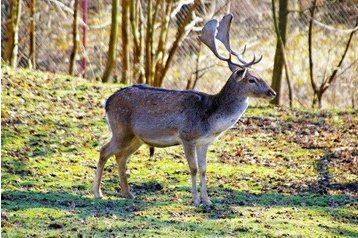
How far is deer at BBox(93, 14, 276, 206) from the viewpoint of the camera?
29.0 ft

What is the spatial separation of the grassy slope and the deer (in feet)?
1.25

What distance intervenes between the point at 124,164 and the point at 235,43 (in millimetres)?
9931

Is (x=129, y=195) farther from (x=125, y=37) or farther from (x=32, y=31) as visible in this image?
(x=32, y=31)

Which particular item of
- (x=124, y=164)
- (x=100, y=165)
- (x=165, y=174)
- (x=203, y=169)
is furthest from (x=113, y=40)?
(x=203, y=169)

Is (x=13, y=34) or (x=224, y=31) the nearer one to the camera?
(x=224, y=31)

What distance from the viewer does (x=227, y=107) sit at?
893cm

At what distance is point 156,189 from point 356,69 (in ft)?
27.8

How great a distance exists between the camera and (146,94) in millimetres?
9148

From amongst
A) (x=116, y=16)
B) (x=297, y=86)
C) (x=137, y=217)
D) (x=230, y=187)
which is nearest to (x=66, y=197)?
(x=137, y=217)

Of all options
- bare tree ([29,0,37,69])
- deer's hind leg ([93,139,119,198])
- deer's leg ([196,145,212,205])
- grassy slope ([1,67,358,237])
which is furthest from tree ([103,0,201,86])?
deer's leg ([196,145,212,205])

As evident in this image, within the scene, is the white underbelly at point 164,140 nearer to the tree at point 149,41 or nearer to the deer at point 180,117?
the deer at point 180,117

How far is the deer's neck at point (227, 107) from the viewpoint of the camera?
8867 millimetres

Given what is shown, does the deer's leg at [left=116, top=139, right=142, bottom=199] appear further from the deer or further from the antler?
the antler

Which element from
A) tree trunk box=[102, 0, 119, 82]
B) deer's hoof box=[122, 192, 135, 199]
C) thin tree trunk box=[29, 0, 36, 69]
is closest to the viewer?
deer's hoof box=[122, 192, 135, 199]
